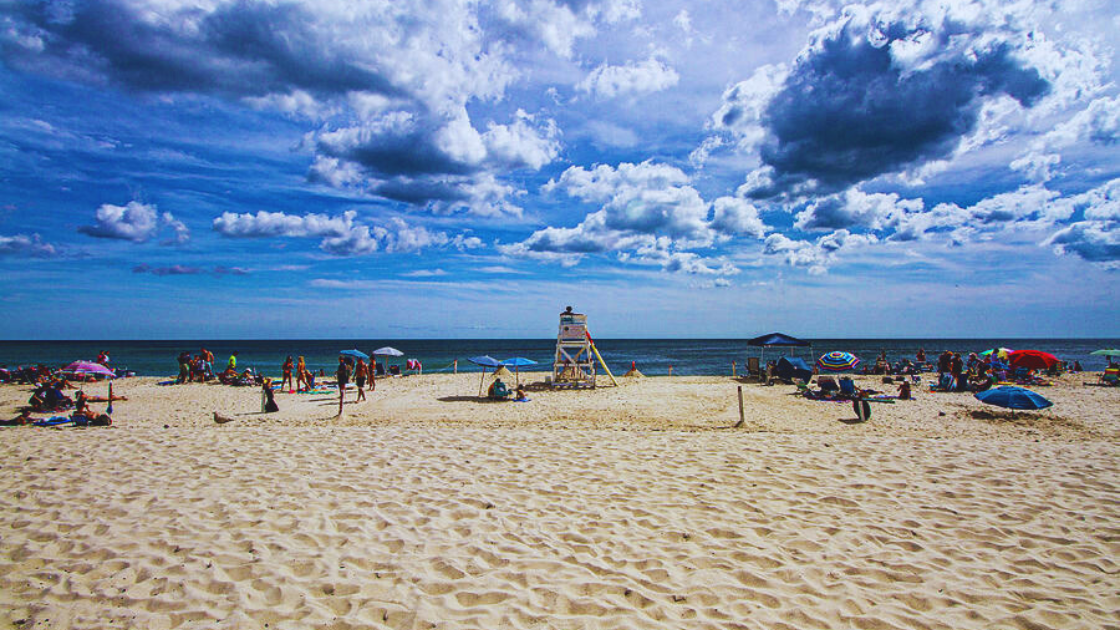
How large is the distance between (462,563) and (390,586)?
679 millimetres

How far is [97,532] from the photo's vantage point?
5109 millimetres

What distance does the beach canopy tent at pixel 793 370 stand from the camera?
2141 centimetres

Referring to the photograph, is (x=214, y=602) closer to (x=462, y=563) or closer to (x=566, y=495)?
(x=462, y=563)

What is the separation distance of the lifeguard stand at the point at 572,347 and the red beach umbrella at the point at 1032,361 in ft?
63.0

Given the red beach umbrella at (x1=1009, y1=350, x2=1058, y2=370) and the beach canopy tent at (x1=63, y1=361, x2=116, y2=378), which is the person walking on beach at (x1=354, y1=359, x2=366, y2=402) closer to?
the beach canopy tent at (x1=63, y1=361, x2=116, y2=378)

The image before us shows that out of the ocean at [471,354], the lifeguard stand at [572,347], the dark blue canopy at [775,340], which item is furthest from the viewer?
the ocean at [471,354]

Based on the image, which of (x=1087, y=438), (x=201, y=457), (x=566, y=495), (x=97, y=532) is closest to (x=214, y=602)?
(x=97, y=532)

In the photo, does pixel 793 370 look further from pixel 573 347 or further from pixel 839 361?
pixel 573 347

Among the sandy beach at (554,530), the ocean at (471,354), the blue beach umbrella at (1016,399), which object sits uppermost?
the blue beach umbrella at (1016,399)

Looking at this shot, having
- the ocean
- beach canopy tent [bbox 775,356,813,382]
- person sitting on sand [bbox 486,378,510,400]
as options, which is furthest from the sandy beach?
the ocean

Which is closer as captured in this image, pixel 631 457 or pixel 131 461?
pixel 131 461

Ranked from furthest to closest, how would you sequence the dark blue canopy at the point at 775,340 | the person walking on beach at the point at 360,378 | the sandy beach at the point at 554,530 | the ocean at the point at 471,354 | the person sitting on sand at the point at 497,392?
the ocean at the point at 471,354
the dark blue canopy at the point at 775,340
the person sitting on sand at the point at 497,392
the person walking on beach at the point at 360,378
the sandy beach at the point at 554,530

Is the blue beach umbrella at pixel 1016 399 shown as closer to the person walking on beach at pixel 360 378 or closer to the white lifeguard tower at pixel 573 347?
the white lifeguard tower at pixel 573 347

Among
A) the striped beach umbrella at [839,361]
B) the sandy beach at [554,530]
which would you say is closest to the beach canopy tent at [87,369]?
the sandy beach at [554,530]
